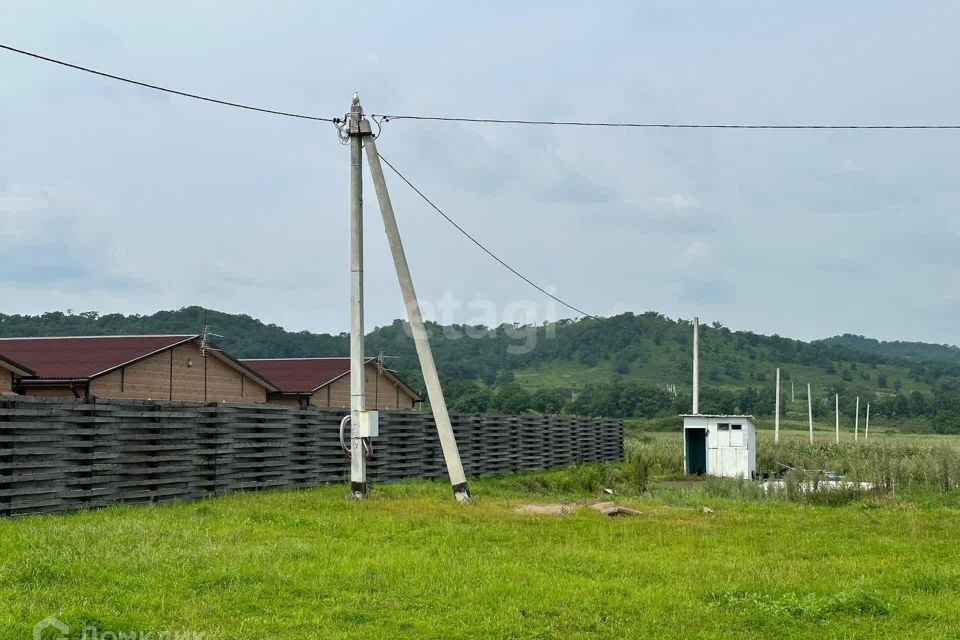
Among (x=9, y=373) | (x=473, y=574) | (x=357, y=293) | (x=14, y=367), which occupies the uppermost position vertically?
(x=357, y=293)

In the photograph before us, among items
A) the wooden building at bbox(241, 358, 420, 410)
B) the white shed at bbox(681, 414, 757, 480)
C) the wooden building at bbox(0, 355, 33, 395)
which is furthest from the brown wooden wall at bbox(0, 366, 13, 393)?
the white shed at bbox(681, 414, 757, 480)

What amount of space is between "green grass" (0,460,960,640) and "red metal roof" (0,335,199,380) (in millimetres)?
15247

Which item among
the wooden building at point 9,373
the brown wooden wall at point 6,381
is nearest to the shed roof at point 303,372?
the wooden building at point 9,373

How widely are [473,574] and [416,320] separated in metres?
7.78

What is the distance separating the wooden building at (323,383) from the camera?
126 feet

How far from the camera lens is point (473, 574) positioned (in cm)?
952

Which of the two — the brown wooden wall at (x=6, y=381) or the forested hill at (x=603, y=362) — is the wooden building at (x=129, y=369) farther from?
the forested hill at (x=603, y=362)

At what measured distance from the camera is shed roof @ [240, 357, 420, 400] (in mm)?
38625

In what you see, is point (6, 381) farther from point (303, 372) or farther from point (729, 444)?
point (729, 444)

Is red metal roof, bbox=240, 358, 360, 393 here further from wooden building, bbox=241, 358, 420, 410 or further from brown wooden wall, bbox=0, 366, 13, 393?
brown wooden wall, bbox=0, 366, 13, 393

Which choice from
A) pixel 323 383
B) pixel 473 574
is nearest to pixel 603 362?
pixel 323 383

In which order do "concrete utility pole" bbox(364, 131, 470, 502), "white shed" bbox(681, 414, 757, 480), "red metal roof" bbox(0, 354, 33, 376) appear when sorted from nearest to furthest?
"concrete utility pole" bbox(364, 131, 470, 502), "red metal roof" bbox(0, 354, 33, 376), "white shed" bbox(681, 414, 757, 480)

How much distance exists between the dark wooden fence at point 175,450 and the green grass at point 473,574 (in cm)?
57

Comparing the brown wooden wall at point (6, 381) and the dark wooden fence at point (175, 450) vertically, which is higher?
the brown wooden wall at point (6, 381)
